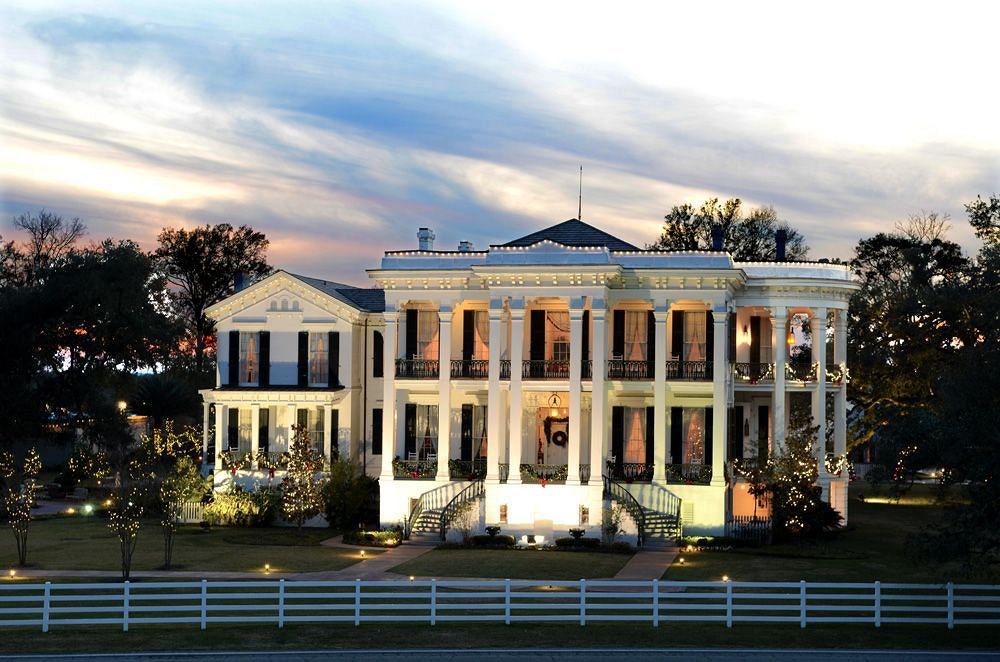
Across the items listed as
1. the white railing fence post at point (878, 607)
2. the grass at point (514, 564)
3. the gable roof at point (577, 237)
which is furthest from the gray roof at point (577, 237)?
the white railing fence post at point (878, 607)

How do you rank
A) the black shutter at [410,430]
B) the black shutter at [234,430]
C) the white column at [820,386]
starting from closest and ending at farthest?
the white column at [820,386] < the black shutter at [410,430] < the black shutter at [234,430]

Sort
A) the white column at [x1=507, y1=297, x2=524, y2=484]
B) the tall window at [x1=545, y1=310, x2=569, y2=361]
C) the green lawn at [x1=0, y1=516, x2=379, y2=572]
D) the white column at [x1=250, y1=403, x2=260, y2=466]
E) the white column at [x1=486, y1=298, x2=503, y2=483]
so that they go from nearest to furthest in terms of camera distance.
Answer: the green lawn at [x1=0, y1=516, x2=379, y2=572] < the white column at [x1=507, y1=297, x2=524, y2=484] < the white column at [x1=486, y1=298, x2=503, y2=483] < the tall window at [x1=545, y1=310, x2=569, y2=361] < the white column at [x1=250, y1=403, x2=260, y2=466]

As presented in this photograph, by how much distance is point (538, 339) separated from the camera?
48219 mm

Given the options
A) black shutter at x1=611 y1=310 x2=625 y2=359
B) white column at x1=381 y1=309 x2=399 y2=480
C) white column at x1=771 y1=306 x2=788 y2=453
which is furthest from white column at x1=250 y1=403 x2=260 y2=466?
white column at x1=771 y1=306 x2=788 y2=453

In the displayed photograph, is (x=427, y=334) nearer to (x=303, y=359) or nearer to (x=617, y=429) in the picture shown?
(x=303, y=359)

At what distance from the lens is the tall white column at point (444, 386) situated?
153ft

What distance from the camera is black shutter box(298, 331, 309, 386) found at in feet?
173

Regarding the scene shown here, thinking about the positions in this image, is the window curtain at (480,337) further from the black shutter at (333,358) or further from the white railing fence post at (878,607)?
the white railing fence post at (878,607)

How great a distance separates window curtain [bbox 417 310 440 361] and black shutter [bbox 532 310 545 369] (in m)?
4.13

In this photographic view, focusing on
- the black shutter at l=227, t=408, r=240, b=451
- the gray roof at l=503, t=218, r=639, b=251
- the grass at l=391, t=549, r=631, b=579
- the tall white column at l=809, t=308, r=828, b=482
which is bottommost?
the grass at l=391, t=549, r=631, b=579

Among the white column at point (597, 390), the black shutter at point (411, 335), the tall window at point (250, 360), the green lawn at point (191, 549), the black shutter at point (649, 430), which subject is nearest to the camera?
the green lawn at point (191, 549)

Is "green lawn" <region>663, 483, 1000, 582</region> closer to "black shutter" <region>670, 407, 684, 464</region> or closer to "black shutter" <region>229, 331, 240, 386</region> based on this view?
"black shutter" <region>670, 407, 684, 464</region>

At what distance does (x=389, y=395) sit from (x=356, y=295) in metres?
9.29

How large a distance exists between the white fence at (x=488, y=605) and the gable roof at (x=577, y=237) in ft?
56.2
